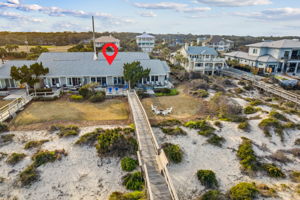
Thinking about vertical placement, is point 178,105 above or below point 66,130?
above

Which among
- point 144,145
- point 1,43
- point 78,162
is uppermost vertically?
point 1,43

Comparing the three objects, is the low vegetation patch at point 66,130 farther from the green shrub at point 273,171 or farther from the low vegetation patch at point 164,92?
the green shrub at point 273,171

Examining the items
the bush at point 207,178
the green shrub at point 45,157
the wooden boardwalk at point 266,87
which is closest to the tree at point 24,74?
the green shrub at point 45,157

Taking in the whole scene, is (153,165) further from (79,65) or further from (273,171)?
(79,65)

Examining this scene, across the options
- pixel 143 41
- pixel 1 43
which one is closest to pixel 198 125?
pixel 143 41

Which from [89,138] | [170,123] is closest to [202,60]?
[170,123]

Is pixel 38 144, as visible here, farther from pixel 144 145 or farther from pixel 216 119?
pixel 216 119
